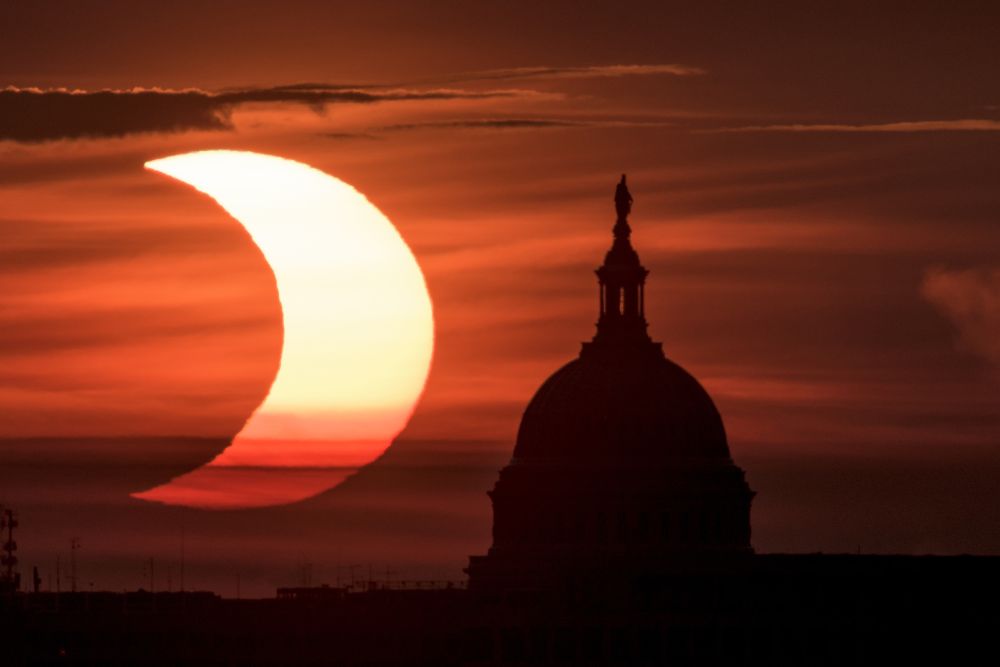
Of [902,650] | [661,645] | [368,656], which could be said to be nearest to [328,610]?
[368,656]

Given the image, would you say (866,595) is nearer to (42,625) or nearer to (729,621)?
(729,621)

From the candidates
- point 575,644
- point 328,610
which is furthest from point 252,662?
point 575,644

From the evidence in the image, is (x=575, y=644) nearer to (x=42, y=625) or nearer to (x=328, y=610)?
(x=328, y=610)

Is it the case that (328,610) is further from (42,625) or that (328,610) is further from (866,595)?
(866,595)

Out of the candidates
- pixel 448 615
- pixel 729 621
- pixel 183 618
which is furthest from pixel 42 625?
pixel 729 621

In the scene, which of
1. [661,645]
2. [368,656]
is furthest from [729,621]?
[368,656]
